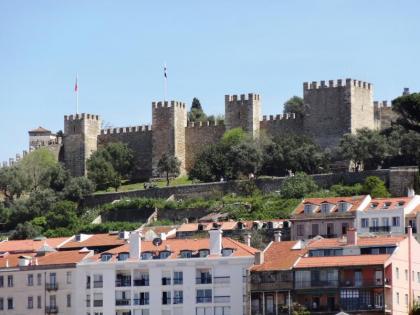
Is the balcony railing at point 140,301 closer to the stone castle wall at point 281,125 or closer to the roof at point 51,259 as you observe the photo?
the roof at point 51,259

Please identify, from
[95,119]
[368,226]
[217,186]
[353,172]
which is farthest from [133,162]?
[368,226]

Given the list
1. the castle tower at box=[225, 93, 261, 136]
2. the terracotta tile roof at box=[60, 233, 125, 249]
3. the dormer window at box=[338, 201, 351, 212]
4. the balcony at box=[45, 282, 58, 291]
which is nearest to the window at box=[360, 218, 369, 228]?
the dormer window at box=[338, 201, 351, 212]

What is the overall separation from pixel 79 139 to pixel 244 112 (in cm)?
1334

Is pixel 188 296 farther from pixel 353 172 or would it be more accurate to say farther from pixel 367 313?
pixel 353 172

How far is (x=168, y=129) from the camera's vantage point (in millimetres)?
122750

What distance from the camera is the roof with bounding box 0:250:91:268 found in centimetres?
8119

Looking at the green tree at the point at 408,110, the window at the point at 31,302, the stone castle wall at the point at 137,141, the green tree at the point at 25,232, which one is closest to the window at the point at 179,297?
the window at the point at 31,302

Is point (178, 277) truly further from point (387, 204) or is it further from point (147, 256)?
point (387, 204)

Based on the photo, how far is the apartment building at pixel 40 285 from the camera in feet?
263

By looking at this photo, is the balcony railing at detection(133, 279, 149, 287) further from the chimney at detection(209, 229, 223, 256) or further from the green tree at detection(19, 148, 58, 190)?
the green tree at detection(19, 148, 58, 190)

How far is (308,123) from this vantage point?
11650cm

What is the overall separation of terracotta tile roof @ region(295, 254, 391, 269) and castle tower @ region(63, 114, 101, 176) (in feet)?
172

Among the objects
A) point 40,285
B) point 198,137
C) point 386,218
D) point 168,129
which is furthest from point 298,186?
point 40,285

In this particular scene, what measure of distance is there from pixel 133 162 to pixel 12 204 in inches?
438
